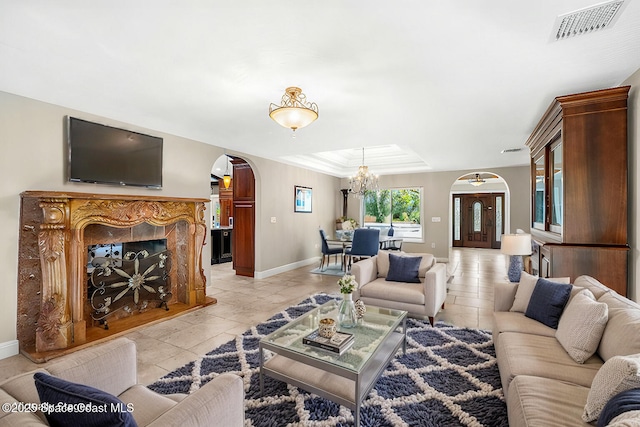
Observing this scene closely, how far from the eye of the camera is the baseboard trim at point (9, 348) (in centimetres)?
273

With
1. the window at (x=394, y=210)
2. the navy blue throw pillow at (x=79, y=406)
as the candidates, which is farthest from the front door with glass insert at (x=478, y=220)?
the navy blue throw pillow at (x=79, y=406)

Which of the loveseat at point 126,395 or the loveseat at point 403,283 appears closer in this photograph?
the loveseat at point 126,395

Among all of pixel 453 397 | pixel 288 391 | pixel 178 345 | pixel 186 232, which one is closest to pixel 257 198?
pixel 186 232

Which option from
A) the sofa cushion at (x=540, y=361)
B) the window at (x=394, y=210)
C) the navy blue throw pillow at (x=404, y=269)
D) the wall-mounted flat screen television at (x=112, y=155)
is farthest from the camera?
the window at (x=394, y=210)

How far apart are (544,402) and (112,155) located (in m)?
4.37

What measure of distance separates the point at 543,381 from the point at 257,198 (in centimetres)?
509

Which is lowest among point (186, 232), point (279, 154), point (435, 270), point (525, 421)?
point (525, 421)

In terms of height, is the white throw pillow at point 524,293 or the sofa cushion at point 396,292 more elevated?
the white throw pillow at point 524,293

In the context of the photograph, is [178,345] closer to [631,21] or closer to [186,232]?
[186,232]

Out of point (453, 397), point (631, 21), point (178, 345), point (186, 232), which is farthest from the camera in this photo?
point (186, 232)

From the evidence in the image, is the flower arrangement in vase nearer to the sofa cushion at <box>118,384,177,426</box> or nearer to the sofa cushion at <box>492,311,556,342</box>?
the sofa cushion at <box>492,311,556,342</box>

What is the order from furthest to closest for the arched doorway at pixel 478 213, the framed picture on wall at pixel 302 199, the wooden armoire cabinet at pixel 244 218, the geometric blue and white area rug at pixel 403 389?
the arched doorway at pixel 478 213 → the framed picture on wall at pixel 302 199 → the wooden armoire cabinet at pixel 244 218 → the geometric blue and white area rug at pixel 403 389

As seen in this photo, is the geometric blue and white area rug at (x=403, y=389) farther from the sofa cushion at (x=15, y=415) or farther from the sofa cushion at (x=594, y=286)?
the sofa cushion at (x=15, y=415)

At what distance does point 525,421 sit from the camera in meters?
1.30
